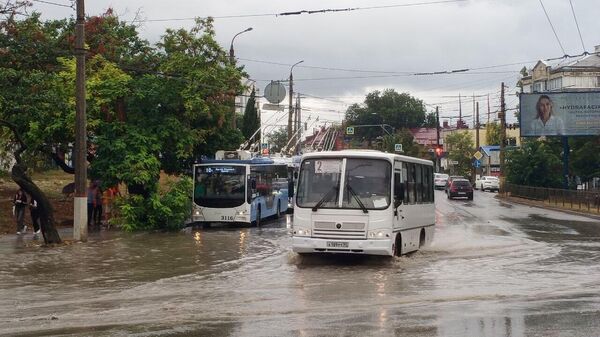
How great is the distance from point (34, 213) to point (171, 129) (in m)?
6.22

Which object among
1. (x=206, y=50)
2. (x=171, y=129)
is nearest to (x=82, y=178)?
(x=171, y=129)

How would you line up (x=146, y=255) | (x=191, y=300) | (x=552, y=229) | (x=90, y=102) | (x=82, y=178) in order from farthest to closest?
(x=552, y=229), (x=90, y=102), (x=82, y=178), (x=146, y=255), (x=191, y=300)

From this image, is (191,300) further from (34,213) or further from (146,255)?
(34,213)

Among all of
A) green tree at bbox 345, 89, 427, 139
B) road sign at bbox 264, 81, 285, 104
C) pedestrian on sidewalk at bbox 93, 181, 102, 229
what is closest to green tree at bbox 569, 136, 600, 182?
road sign at bbox 264, 81, 285, 104

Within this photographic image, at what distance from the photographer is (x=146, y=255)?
2062 centimetres

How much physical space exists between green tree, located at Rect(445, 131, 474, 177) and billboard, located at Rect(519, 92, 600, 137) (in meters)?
47.2

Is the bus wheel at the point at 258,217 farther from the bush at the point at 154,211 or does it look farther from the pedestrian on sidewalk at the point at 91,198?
the pedestrian on sidewalk at the point at 91,198

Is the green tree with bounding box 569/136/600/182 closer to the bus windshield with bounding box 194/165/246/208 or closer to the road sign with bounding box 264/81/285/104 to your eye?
the road sign with bounding box 264/81/285/104

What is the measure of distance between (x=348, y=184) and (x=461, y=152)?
89.2 m

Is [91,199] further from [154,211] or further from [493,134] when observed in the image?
[493,134]

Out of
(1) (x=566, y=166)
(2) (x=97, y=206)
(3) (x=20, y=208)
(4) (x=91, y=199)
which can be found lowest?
(2) (x=97, y=206)

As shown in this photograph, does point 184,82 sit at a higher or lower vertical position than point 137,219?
higher

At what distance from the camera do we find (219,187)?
102 ft

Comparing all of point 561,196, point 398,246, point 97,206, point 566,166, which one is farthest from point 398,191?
point 566,166
